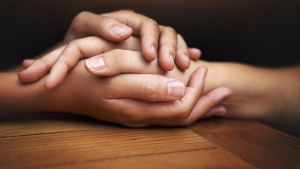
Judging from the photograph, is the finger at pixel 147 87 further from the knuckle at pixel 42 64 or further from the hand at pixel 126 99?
the knuckle at pixel 42 64

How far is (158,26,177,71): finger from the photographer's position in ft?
1.73

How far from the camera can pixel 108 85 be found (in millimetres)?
514

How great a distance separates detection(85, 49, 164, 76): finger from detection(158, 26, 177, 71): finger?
0.08 ft

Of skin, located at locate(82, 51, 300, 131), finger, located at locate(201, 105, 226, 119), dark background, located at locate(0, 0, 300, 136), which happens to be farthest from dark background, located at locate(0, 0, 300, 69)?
finger, located at locate(201, 105, 226, 119)

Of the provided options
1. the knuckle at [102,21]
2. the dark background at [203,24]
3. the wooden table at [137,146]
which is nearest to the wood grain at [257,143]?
the wooden table at [137,146]

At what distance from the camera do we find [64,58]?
0.53m

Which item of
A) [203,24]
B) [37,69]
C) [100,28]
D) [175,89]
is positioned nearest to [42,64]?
[37,69]

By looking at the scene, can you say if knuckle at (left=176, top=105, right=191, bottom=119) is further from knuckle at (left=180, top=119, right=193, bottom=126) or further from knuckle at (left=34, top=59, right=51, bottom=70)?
knuckle at (left=34, top=59, right=51, bottom=70)

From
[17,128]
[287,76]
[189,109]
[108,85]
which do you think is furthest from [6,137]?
[287,76]

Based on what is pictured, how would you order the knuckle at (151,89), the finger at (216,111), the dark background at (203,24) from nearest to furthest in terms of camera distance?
the knuckle at (151,89) < the finger at (216,111) < the dark background at (203,24)

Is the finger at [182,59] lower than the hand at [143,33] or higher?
lower

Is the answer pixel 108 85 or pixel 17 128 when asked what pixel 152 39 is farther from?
pixel 17 128

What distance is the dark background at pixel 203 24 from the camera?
0.86m

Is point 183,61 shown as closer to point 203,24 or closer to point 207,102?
point 207,102
